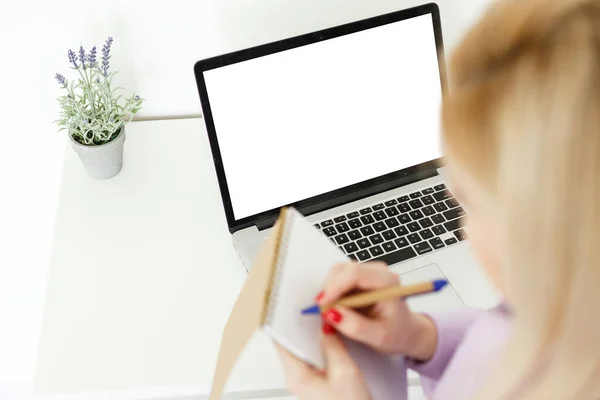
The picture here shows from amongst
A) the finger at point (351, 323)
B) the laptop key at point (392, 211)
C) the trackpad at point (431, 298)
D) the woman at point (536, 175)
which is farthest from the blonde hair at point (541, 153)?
the laptop key at point (392, 211)

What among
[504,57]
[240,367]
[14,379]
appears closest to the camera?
[504,57]

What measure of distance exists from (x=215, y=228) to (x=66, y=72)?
1.01 feet

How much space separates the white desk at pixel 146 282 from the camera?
67 cm

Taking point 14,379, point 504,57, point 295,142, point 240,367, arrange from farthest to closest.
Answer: point 14,379
point 295,142
point 240,367
point 504,57

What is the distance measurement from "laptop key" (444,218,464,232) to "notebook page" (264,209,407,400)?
→ 0.89 feet

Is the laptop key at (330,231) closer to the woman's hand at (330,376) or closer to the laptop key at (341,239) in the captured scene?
the laptop key at (341,239)

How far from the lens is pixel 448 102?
0.37m

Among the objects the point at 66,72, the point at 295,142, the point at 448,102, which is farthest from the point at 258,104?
the point at 448,102

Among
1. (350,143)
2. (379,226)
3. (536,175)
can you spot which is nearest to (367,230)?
(379,226)

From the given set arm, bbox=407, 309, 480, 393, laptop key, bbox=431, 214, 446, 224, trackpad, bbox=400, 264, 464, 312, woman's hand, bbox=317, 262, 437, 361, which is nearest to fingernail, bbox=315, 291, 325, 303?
woman's hand, bbox=317, 262, 437, 361

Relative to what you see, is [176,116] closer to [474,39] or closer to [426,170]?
[426,170]

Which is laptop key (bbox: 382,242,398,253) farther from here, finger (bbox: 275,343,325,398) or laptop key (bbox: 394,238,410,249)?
finger (bbox: 275,343,325,398)

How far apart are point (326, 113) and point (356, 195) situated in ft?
0.41

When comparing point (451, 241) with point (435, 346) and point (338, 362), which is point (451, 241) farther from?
point (338, 362)
